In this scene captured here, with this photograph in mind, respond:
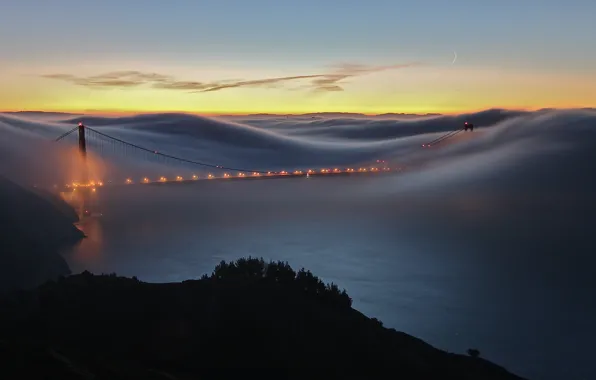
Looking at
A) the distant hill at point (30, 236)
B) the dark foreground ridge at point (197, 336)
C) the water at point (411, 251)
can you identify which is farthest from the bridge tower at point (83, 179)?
the dark foreground ridge at point (197, 336)

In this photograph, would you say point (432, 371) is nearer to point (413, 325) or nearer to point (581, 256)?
point (413, 325)

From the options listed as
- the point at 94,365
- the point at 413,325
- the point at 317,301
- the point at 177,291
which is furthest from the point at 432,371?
the point at 413,325

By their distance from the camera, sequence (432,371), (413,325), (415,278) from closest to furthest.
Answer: (432,371) < (413,325) < (415,278)

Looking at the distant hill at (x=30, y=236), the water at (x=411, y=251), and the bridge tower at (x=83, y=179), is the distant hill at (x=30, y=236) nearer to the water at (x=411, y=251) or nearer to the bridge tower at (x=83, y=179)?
the water at (x=411, y=251)

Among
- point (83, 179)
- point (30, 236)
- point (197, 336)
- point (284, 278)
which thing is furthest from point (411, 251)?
point (197, 336)

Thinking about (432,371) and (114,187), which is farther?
(114,187)

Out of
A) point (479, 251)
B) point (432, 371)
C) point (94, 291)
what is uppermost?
point (94, 291)

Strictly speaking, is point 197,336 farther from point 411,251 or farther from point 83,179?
point 83,179

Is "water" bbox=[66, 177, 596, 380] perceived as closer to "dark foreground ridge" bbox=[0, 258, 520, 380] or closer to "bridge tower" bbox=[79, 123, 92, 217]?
"bridge tower" bbox=[79, 123, 92, 217]
